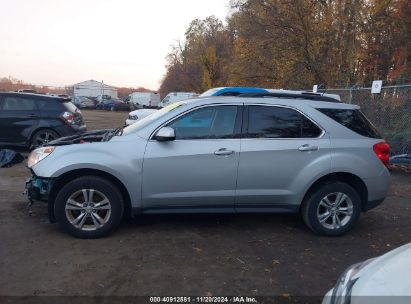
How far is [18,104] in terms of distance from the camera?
10688 mm

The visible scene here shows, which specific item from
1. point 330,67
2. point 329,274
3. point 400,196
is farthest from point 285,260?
point 330,67

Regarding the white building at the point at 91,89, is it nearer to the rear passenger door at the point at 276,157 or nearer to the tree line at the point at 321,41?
the tree line at the point at 321,41

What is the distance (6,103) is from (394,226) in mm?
9391

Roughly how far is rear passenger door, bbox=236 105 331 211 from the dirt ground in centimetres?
52

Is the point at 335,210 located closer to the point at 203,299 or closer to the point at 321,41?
the point at 203,299

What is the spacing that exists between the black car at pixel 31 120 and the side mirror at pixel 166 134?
6.63 m

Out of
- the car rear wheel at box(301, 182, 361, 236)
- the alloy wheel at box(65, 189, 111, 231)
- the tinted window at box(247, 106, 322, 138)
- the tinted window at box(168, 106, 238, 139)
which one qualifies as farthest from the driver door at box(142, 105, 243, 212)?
the car rear wheel at box(301, 182, 361, 236)

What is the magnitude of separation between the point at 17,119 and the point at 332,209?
27.6 feet

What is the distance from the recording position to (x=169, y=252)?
15.0ft

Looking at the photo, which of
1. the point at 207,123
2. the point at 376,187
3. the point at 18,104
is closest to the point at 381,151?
the point at 376,187

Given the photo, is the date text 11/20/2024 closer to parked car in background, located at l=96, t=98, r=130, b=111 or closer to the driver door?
the driver door

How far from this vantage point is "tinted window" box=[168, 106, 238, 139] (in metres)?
4.96

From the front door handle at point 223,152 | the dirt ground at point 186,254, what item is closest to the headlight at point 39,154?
the dirt ground at point 186,254

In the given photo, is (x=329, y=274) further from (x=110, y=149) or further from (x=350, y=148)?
(x=110, y=149)
